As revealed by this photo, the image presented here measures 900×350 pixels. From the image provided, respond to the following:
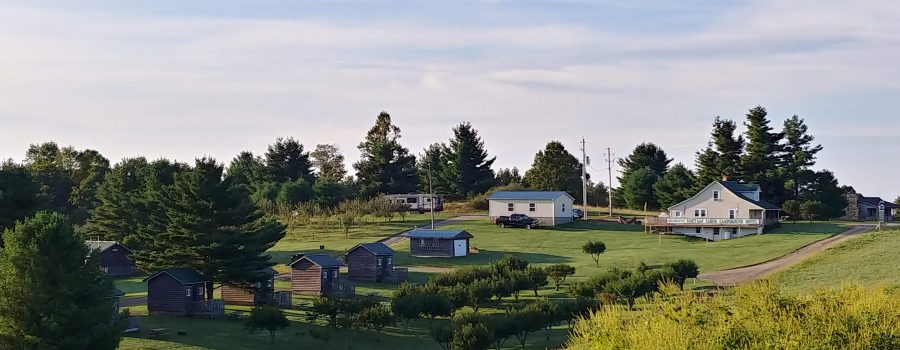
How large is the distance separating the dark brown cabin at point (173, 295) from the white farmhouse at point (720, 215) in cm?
5634

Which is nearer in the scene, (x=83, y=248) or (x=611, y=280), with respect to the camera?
(x=83, y=248)

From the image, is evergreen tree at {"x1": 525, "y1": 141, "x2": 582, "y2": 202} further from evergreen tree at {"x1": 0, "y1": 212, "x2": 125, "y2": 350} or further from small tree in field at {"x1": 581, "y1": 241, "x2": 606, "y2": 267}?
evergreen tree at {"x1": 0, "y1": 212, "x2": 125, "y2": 350}

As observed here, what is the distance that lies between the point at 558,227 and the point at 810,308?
7670 cm

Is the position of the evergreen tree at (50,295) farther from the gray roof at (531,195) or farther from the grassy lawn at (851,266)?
the gray roof at (531,195)

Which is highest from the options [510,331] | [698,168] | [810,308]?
[698,168]

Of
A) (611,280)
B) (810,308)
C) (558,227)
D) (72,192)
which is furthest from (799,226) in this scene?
(72,192)

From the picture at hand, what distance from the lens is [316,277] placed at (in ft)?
221

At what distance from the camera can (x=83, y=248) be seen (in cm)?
4403

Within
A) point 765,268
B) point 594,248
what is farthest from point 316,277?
point 765,268

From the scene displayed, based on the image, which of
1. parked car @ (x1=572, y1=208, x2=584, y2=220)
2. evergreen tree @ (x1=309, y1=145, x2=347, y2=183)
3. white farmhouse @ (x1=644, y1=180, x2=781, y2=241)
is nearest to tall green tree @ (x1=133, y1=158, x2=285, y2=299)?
white farmhouse @ (x1=644, y1=180, x2=781, y2=241)

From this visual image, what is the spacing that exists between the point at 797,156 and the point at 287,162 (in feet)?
264

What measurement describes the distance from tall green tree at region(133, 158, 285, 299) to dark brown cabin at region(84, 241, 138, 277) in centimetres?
1717

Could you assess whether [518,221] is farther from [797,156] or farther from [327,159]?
[327,159]

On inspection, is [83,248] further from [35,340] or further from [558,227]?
[558,227]
